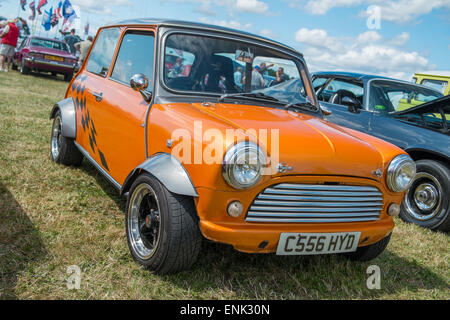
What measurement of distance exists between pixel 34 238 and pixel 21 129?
12.1ft

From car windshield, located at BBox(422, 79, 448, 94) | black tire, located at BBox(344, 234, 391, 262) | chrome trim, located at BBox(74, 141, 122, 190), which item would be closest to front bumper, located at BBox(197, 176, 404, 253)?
black tire, located at BBox(344, 234, 391, 262)

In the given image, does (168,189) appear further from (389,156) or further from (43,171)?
(43,171)

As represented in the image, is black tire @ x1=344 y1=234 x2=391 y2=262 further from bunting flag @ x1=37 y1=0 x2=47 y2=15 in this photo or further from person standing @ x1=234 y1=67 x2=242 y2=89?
bunting flag @ x1=37 y1=0 x2=47 y2=15

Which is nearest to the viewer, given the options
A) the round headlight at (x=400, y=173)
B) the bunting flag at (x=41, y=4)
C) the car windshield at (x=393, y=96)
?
the round headlight at (x=400, y=173)

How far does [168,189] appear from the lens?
240 centimetres

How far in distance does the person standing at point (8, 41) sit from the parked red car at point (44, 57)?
403mm

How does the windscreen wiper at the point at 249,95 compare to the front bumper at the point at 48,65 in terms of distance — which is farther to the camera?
the front bumper at the point at 48,65

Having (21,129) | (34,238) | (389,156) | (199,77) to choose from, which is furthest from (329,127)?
(21,129)

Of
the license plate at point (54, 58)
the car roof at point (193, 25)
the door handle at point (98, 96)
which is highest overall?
the license plate at point (54, 58)

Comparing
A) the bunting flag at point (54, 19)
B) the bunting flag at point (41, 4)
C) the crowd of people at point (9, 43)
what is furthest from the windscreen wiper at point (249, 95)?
the bunting flag at point (41, 4)

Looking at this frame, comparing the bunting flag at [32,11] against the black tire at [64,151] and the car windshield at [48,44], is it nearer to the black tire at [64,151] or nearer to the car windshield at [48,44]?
the car windshield at [48,44]

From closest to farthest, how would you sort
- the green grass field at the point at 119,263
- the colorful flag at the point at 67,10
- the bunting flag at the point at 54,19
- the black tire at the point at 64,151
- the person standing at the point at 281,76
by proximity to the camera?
the green grass field at the point at 119,263 < the person standing at the point at 281,76 < the black tire at the point at 64,151 < the colorful flag at the point at 67,10 < the bunting flag at the point at 54,19

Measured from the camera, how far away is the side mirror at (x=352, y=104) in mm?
5204

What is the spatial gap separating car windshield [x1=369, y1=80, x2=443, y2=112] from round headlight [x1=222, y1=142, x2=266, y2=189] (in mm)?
3735
